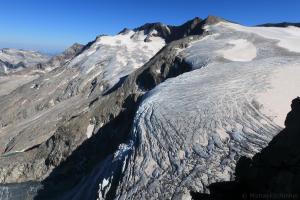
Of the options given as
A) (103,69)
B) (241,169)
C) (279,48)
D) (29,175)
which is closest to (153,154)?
(241,169)

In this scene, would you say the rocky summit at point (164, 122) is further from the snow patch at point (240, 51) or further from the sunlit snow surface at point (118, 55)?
the sunlit snow surface at point (118, 55)

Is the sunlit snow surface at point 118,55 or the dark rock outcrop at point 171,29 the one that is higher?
the dark rock outcrop at point 171,29

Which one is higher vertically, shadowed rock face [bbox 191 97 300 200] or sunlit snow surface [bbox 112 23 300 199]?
shadowed rock face [bbox 191 97 300 200]

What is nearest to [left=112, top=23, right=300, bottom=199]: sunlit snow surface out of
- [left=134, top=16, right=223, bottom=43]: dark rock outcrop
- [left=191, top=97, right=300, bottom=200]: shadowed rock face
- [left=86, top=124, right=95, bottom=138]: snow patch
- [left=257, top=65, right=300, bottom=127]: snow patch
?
[left=257, top=65, right=300, bottom=127]: snow patch

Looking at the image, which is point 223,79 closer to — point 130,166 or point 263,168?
point 130,166

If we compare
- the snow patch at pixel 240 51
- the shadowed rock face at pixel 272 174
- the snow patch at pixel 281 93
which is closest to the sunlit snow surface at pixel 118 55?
the snow patch at pixel 240 51

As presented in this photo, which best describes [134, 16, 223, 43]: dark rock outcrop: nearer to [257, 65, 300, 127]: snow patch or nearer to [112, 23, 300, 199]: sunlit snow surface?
[112, 23, 300, 199]: sunlit snow surface
